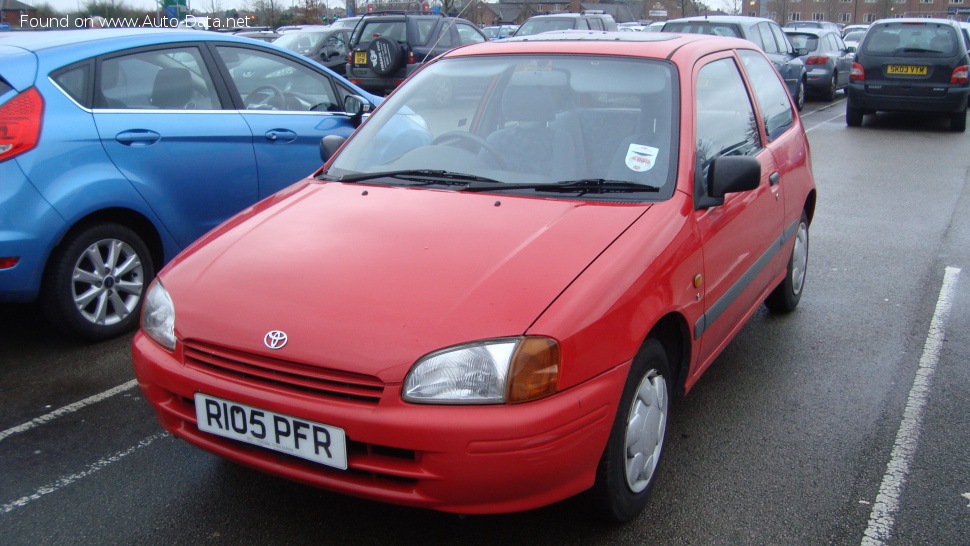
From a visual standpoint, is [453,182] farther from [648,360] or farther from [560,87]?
[648,360]

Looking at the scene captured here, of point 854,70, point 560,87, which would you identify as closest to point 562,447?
point 560,87

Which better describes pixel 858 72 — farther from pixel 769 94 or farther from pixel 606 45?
pixel 606 45

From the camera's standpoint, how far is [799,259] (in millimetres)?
5129

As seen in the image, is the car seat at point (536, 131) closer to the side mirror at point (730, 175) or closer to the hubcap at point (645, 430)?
the side mirror at point (730, 175)

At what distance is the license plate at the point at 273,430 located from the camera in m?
2.48

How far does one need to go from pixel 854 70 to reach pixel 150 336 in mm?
13834

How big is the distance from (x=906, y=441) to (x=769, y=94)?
80.1 inches

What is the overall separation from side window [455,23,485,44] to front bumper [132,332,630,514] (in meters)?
14.7

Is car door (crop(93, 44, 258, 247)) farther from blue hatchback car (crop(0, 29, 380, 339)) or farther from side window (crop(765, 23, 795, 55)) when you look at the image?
side window (crop(765, 23, 795, 55))

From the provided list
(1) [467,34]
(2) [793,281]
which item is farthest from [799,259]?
(1) [467,34]

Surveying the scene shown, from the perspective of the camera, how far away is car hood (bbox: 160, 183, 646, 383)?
2.51 m

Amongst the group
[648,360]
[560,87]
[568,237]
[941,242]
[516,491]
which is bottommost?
[941,242]

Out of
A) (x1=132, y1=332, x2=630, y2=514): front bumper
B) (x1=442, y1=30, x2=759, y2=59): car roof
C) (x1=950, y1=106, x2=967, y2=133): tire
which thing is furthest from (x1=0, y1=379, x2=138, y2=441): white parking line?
(x1=950, y1=106, x2=967, y2=133): tire

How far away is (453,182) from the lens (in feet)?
11.5
